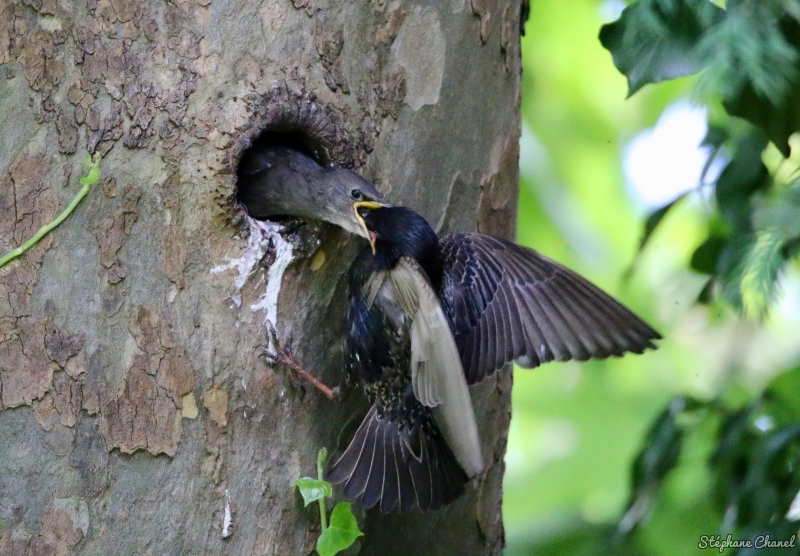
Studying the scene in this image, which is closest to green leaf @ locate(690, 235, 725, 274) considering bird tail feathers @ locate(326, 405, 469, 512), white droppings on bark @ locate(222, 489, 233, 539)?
bird tail feathers @ locate(326, 405, 469, 512)

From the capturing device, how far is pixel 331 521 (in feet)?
7.18

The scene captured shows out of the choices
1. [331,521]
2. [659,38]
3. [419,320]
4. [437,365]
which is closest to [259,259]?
[419,320]

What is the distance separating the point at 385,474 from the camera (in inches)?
93.7

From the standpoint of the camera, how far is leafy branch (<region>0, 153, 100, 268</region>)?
208cm

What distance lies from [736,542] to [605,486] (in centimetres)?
207

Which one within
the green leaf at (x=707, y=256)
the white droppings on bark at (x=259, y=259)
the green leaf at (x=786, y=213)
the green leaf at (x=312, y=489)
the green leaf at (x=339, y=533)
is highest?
the green leaf at (x=707, y=256)

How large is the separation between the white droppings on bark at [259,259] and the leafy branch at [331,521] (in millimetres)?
371

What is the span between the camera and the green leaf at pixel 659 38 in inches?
85.5

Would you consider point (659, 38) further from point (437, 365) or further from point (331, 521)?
point (331, 521)

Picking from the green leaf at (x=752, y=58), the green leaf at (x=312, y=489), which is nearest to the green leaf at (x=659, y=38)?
the green leaf at (x=752, y=58)

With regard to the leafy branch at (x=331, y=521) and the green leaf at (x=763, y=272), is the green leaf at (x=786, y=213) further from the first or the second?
the leafy branch at (x=331, y=521)

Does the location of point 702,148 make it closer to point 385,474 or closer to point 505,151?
point 505,151

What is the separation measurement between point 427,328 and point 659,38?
931 mm

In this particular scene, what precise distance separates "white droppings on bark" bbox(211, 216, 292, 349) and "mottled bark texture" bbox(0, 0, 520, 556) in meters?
0.02
